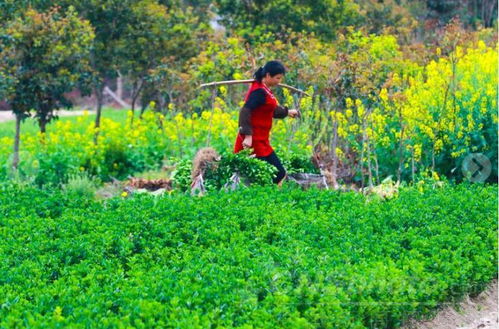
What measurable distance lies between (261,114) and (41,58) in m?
5.66

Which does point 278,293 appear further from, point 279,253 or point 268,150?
point 268,150

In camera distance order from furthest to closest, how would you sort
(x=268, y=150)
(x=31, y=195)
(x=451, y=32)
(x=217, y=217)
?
(x=451, y=32), (x=268, y=150), (x=31, y=195), (x=217, y=217)

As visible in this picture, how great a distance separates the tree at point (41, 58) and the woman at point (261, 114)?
4743 mm

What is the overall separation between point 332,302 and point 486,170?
6554 mm

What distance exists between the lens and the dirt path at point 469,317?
21.7 ft

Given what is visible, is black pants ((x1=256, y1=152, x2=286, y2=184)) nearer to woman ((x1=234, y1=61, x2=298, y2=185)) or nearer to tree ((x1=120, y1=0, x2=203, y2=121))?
woman ((x1=234, y1=61, x2=298, y2=185))

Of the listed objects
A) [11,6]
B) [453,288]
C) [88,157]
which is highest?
[11,6]

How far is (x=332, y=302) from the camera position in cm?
542

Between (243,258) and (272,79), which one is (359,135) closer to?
(272,79)

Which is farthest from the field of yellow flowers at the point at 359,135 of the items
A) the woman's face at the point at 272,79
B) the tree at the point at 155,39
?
the tree at the point at 155,39

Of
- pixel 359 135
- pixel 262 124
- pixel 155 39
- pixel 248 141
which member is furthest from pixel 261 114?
pixel 155 39

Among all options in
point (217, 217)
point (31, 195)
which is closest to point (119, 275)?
point (217, 217)

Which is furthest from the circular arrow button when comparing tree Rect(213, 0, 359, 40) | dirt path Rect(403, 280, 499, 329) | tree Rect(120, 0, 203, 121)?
tree Rect(213, 0, 359, 40)

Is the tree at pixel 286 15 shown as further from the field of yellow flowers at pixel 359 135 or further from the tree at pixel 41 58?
the tree at pixel 41 58
